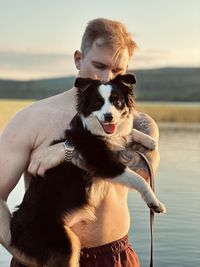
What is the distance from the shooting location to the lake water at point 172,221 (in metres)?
15.1

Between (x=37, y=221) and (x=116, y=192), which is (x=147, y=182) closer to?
(x=116, y=192)

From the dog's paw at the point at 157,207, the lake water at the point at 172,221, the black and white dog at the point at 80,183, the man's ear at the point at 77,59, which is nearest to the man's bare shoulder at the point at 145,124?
the black and white dog at the point at 80,183

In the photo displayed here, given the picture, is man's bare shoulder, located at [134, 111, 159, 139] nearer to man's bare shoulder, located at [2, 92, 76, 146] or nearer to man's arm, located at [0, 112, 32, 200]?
man's bare shoulder, located at [2, 92, 76, 146]

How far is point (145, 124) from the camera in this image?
5.22m

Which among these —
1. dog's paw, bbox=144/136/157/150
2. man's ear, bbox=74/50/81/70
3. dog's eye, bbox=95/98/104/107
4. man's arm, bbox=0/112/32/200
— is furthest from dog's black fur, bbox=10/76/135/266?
man's ear, bbox=74/50/81/70

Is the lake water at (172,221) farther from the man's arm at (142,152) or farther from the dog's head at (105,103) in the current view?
the dog's head at (105,103)

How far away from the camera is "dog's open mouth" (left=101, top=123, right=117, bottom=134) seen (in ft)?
15.7

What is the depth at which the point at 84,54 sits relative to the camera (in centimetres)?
484

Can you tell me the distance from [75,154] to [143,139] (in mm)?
534

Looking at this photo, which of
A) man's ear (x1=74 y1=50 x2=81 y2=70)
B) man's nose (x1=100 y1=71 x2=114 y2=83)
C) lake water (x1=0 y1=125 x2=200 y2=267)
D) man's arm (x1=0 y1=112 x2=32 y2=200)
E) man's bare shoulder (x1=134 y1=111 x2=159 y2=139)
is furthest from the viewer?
lake water (x1=0 y1=125 x2=200 y2=267)

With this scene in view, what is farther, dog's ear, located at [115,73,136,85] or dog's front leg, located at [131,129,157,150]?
dog's front leg, located at [131,129,157,150]

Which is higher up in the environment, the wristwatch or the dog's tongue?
the dog's tongue

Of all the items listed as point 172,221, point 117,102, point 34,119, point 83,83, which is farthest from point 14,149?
point 172,221

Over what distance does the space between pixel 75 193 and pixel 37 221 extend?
0.87ft
